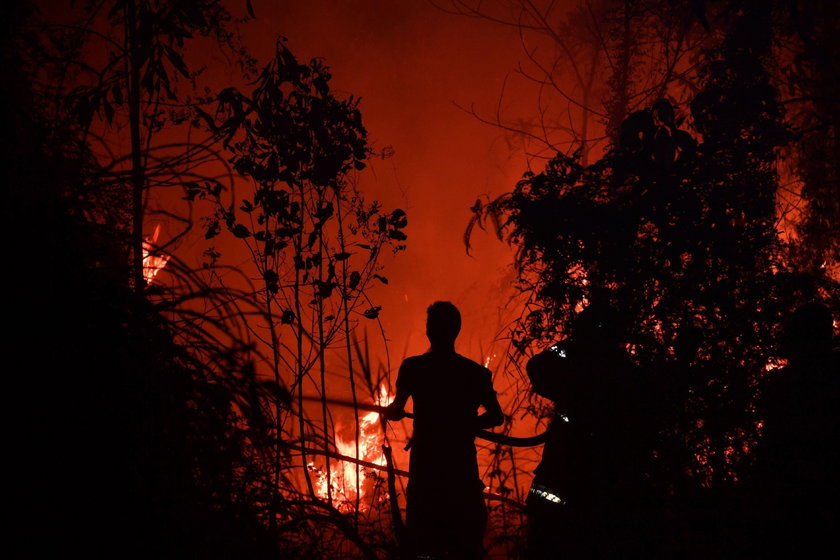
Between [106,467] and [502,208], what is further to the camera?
[502,208]

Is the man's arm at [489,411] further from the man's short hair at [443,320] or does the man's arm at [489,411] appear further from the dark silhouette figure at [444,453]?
the man's short hair at [443,320]

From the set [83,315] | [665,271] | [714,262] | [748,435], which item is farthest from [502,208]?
[83,315]

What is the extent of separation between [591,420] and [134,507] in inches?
86.9

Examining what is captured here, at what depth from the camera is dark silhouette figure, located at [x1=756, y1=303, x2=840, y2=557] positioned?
2.27 m

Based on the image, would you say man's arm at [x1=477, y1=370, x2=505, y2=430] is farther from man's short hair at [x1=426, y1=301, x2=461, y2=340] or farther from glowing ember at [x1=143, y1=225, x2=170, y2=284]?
glowing ember at [x1=143, y1=225, x2=170, y2=284]

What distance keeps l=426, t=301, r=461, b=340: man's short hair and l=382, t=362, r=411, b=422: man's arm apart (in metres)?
0.28

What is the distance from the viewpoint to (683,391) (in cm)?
272

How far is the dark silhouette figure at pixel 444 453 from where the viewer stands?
2846 mm

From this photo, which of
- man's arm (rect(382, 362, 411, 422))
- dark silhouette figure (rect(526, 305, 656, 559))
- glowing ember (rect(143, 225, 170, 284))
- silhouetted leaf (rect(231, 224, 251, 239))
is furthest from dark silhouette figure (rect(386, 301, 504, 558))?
silhouetted leaf (rect(231, 224, 251, 239))

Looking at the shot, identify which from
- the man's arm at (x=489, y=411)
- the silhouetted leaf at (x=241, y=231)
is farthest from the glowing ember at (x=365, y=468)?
the silhouetted leaf at (x=241, y=231)

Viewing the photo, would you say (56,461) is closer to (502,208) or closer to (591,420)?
(591,420)

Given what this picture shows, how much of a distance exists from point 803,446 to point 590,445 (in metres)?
0.91

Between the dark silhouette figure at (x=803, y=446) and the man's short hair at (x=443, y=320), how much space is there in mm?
1570

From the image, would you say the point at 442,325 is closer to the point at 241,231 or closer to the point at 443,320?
the point at 443,320
